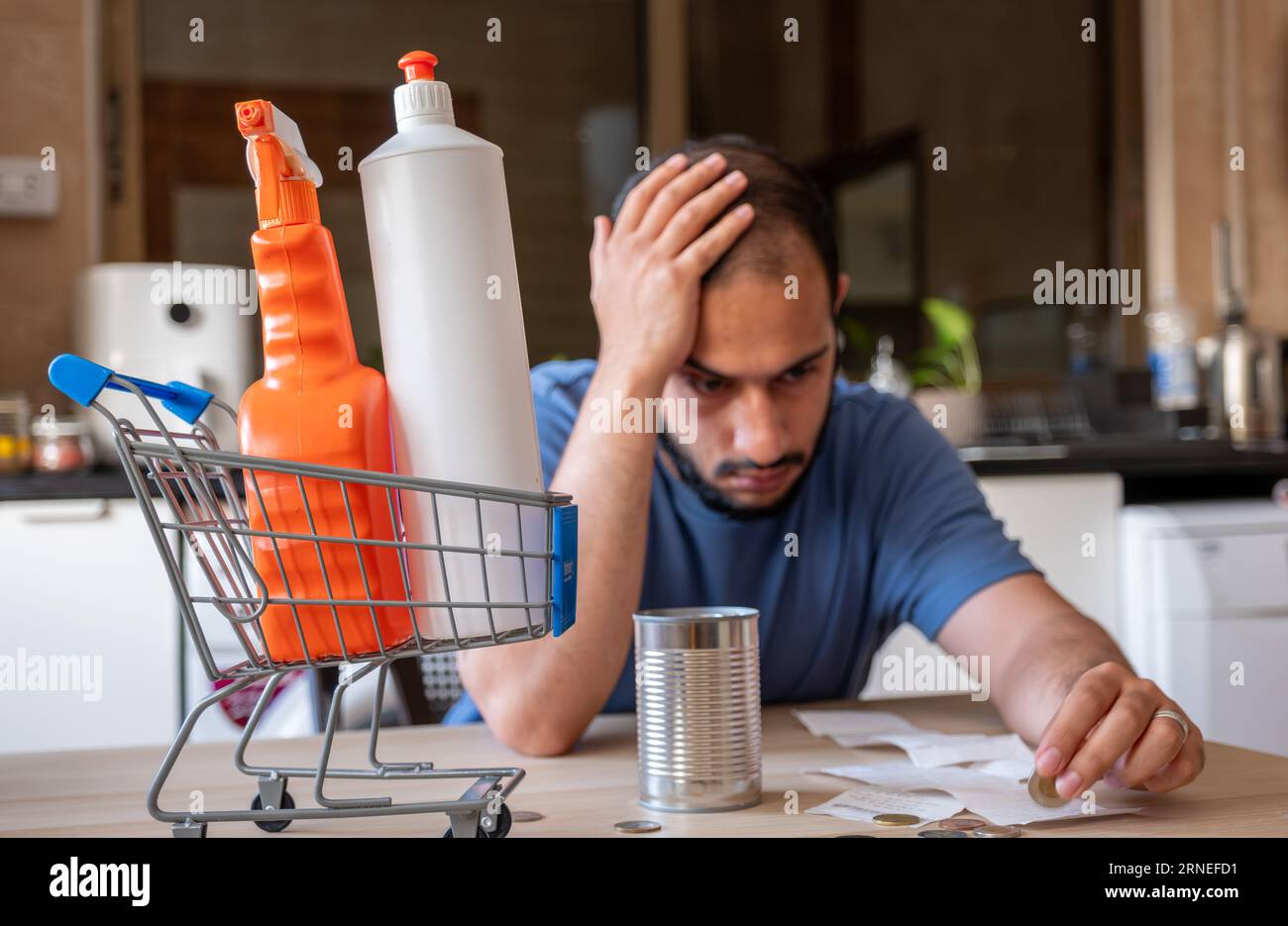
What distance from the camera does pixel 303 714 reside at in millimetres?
1354

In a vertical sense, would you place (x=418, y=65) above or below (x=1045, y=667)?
above

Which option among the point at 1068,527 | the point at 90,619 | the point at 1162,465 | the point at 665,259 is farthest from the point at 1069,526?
the point at 90,619

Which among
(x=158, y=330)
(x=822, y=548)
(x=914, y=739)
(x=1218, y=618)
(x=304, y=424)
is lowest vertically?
(x=1218, y=618)

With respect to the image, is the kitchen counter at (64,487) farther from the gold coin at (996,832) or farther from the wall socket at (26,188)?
the gold coin at (996,832)

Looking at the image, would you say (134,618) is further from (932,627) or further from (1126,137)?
(1126,137)

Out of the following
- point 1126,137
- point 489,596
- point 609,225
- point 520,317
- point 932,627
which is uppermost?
point 1126,137

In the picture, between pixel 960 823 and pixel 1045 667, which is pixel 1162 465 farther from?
pixel 960 823

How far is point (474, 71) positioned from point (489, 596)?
A: 244 cm

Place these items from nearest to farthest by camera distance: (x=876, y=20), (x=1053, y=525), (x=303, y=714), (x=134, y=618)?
(x=303, y=714) → (x=134, y=618) → (x=1053, y=525) → (x=876, y=20)

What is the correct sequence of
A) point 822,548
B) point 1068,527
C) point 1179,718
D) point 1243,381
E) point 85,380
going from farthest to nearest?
point 1243,381 < point 1068,527 < point 822,548 < point 1179,718 < point 85,380

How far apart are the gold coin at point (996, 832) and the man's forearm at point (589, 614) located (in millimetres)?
330

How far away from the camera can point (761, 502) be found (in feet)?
3.61

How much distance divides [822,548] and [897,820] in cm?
61

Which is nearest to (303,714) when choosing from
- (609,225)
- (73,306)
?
(609,225)
